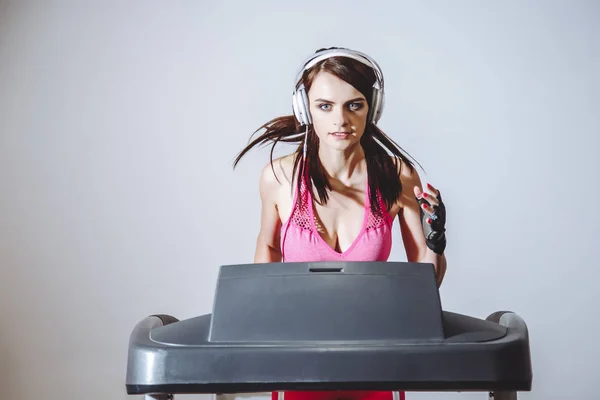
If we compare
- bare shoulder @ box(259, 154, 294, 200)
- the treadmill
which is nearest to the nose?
bare shoulder @ box(259, 154, 294, 200)

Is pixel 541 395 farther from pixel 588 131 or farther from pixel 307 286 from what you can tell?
pixel 307 286

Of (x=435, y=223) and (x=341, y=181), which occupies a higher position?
(x=341, y=181)

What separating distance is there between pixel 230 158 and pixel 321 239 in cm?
82

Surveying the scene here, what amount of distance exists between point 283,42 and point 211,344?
1888 mm

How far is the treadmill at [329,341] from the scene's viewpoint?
108 cm

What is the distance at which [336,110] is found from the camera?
85.0 inches

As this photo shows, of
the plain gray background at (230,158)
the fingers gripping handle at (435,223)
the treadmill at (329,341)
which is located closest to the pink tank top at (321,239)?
the fingers gripping handle at (435,223)

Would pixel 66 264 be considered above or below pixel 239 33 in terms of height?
below

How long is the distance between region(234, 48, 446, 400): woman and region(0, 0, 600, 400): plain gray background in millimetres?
434

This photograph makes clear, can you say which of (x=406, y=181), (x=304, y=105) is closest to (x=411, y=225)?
(x=406, y=181)

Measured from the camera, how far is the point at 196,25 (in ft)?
9.41

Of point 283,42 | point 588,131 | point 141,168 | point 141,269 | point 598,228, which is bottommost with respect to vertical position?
point 141,269

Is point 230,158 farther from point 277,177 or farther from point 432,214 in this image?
point 432,214

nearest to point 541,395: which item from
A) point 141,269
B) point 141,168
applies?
point 141,269
